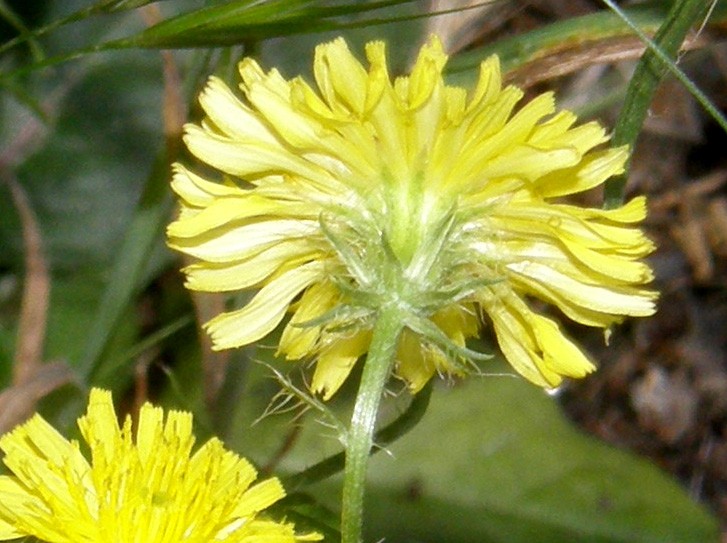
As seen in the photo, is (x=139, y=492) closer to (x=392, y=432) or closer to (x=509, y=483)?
(x=392, y=432)

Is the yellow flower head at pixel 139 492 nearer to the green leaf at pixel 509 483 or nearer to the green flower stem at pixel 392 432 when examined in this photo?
the green flower stem at pixel 392 432

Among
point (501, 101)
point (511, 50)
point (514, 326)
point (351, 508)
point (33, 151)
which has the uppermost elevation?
point (33, 151)

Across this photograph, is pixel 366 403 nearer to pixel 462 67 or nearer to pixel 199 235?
pixel 199 235

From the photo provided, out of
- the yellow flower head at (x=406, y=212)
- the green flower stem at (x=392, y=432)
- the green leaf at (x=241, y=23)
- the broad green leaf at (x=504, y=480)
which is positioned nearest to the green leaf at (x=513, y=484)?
the broad green leaf at (x=504, y=480)

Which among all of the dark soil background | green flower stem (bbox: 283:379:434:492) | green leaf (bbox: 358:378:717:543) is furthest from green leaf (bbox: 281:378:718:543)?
green flower stem (bbox: 283:379:434:492)

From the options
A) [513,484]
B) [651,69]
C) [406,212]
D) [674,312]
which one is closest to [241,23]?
[406,212]

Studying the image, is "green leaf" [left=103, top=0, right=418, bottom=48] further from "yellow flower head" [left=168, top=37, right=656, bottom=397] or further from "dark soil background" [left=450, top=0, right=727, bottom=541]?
"dark soil background" [left=450, top=0, right=727, bottom=541]

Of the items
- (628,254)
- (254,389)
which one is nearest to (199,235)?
(628,254)
